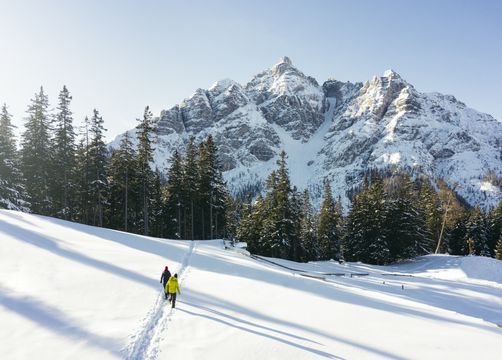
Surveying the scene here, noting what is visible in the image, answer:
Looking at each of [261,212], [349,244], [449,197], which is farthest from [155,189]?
[449,197]

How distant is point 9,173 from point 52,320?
33.5 meters

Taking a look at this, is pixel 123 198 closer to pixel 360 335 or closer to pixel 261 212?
pixel 261 212

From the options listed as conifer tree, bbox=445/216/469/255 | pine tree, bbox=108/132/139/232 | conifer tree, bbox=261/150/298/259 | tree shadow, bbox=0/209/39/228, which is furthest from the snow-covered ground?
conifer tree, bbox=445/216/469/255

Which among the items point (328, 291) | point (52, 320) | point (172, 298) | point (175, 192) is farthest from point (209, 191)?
point (52, 320)

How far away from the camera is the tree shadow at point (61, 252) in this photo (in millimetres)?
18928

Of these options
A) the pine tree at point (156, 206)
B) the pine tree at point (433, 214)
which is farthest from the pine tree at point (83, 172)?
the pine tree at point (433, 214)

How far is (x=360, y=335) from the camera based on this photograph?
42.8 feet

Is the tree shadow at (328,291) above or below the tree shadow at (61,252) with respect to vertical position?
below

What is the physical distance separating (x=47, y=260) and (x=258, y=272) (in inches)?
507

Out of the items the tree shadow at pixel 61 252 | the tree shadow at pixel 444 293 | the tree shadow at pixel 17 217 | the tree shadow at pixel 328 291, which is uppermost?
the tree shadow at pixel 17 217

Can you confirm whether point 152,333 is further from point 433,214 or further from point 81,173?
point 433,214

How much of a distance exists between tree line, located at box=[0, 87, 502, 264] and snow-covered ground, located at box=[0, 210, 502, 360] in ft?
58.8

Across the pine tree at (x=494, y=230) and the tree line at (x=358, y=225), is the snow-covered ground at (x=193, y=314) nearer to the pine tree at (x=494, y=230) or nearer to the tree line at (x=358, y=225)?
the tree line at (x=358, y=225)

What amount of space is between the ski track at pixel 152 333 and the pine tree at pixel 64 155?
105ft
